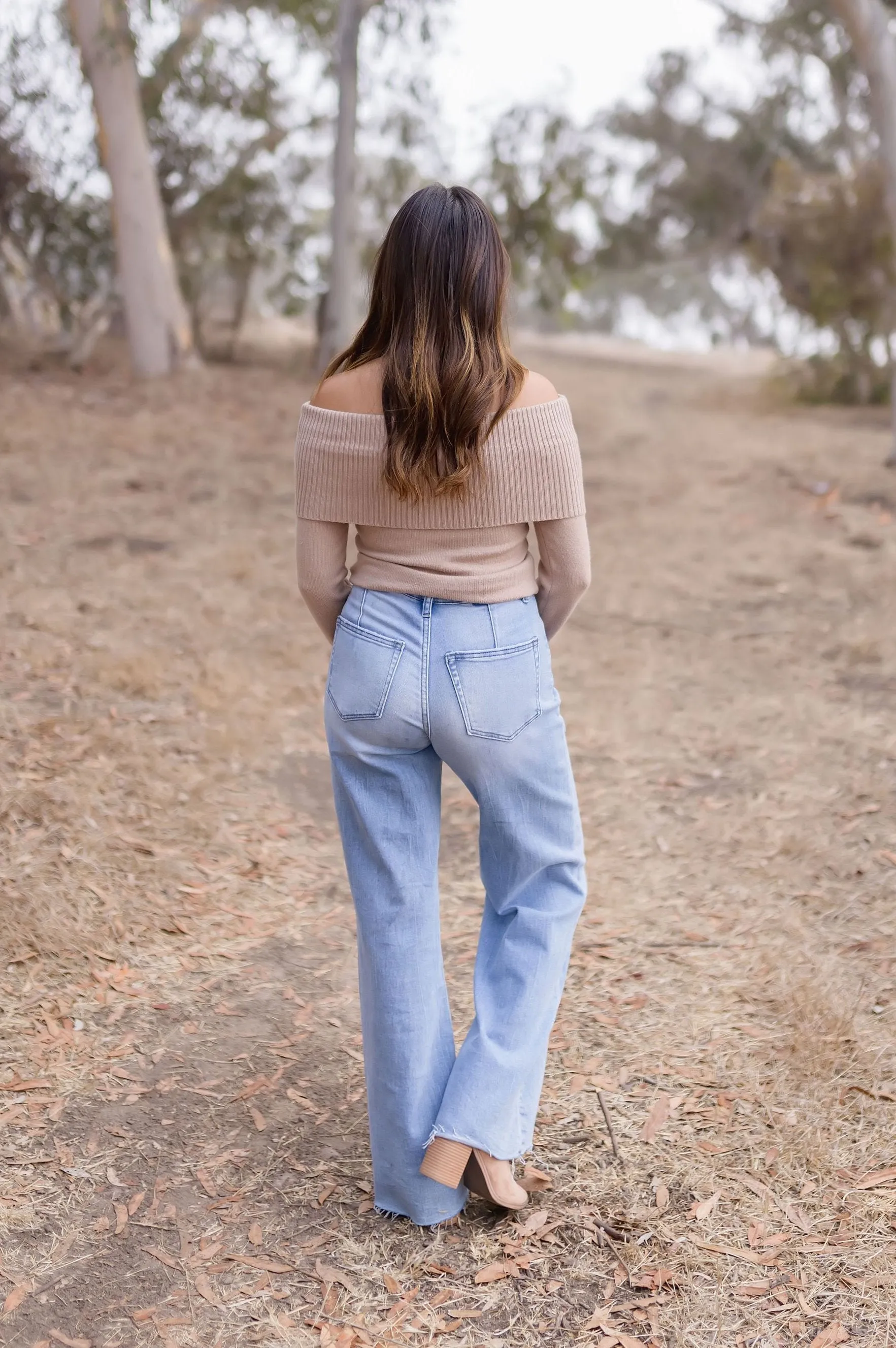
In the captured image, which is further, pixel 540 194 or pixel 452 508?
pixel 540 194

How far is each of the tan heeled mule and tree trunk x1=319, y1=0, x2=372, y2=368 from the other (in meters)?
10.2

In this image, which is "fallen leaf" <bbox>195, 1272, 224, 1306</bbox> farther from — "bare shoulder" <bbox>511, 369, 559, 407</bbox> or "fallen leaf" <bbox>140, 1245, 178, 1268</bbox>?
"bare shoulder" <bbox>511, 369, 559, 407</bbox>

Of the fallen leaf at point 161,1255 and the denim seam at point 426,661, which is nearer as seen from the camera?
the denim seam at point 426,661

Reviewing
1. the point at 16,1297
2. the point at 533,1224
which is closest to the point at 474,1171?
the point at 533,1224

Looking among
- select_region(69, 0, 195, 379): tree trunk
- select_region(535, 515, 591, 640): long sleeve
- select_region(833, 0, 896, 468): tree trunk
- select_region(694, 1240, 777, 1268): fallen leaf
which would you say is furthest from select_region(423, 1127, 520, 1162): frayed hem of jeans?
select_region(69, 0, 195, 379): tree trunk

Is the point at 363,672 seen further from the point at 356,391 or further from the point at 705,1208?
the point at 705,1208

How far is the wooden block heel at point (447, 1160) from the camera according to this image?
2479mm

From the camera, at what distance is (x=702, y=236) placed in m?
23.5

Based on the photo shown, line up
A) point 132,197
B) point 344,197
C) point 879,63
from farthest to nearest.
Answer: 1. point 344,197
2. point 132,197
3. point 879,63

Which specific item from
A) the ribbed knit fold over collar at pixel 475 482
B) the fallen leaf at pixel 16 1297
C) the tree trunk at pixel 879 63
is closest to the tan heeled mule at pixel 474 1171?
the fallen leaf at pixel 16 1297

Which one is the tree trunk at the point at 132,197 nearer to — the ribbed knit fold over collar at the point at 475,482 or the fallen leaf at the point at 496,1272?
the ribbed knit fold over collar at the point at 475,482

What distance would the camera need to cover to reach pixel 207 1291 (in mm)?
2521

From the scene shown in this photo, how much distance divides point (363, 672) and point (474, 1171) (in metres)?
1.10

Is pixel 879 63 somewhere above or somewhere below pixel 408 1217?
above
